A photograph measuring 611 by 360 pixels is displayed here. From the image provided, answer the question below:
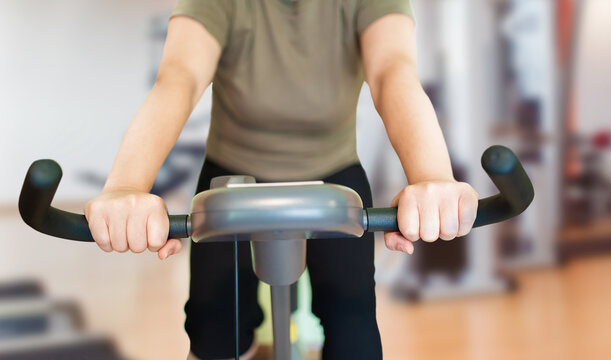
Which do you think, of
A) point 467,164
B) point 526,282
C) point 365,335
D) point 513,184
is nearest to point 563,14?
point 467,164

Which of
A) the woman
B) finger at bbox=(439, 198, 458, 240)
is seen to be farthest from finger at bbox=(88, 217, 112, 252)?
finger at bbox=(439, 198, 458, 240)

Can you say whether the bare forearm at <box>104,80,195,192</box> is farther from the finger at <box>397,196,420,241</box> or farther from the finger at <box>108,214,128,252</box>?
the finger at <box>397,196,420,241</box>

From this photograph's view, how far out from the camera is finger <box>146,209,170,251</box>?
24.1 inches

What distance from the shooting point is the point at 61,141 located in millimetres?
2623

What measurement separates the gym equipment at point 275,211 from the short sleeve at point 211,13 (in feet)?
1.55

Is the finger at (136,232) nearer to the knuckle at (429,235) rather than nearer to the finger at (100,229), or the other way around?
the finger at (100,229)

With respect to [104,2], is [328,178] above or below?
below

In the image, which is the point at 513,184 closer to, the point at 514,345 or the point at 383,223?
the point at 383,223

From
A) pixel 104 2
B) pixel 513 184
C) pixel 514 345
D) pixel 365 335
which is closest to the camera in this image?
pixel 513 184

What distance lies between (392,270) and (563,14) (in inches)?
65.9

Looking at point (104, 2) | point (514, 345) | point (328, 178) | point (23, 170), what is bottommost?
point (514, 345)

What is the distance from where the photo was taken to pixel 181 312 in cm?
260

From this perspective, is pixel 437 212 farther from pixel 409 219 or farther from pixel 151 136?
pixel 151 136

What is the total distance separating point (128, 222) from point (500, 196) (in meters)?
A: 0.41
